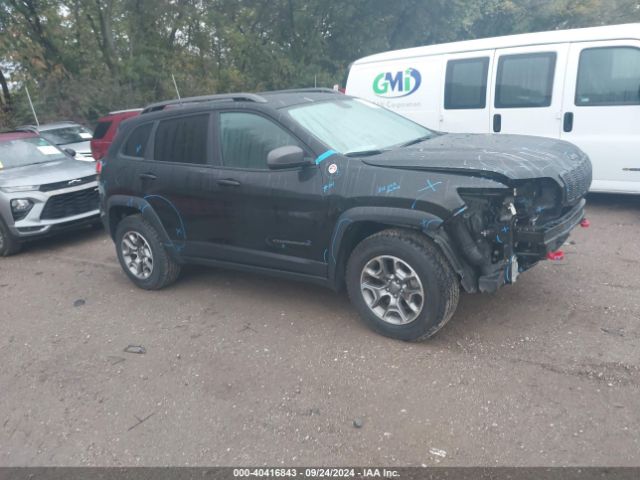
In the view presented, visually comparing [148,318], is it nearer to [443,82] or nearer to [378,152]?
[378,152]

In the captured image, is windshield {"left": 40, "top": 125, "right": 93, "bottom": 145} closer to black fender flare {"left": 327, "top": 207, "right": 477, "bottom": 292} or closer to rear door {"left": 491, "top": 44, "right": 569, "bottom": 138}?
rear door {"left": 491, "top": 44, "right": 569, "bottom": 138}

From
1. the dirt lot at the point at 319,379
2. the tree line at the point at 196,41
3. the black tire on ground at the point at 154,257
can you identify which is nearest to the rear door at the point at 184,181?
the black tire on ground at the point at 154,257

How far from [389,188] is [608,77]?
4.10m

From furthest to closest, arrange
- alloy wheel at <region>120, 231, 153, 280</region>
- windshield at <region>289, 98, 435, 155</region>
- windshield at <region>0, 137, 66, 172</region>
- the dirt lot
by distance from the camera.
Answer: windshield at <region>0, 137, 66, 172</region> < alloy wheel at <region>120, 231, 153, 280</region> < windshield at <region>289, 98, 435, 155</region> < the dirt lot

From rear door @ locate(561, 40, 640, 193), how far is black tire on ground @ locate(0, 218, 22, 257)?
7157 millimetres

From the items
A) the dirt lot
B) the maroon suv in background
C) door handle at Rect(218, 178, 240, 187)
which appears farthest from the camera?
the maroon suv in background

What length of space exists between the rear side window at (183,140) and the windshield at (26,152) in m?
4.03

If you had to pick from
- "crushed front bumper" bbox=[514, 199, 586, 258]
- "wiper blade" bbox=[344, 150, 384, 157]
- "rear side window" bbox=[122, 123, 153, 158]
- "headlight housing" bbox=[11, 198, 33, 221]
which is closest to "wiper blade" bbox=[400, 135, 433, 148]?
"wiper blade" bbox=[344, 150, 384, 157]

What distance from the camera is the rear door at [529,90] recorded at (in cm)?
661

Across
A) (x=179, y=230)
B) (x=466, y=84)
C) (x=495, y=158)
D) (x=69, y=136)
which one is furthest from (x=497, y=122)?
(x=69, y=136)

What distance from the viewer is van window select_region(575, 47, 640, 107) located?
242 inches

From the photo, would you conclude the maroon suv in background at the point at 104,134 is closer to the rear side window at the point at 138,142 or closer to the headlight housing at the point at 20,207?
the headlight housing at the point at 20,207

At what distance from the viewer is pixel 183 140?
497 cm

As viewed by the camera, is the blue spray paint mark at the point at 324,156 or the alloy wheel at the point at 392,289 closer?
the alloy wheel at the point at 392,289
